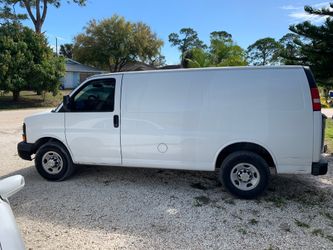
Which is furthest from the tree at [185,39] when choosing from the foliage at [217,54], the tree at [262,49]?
the foliage at [217,54]

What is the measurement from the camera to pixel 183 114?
4.51 metres

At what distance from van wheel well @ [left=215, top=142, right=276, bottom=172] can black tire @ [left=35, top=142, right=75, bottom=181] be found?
274 centimetres

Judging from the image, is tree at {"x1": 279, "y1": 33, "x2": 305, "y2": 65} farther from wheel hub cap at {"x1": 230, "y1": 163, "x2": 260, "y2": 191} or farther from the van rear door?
the van rear door

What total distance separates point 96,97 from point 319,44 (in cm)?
564

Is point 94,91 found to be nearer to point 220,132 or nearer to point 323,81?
point 220,132

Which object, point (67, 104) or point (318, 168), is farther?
point (67, 104)

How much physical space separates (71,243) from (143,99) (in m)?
2.43

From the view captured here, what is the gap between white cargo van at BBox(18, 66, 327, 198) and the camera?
13.5 feet

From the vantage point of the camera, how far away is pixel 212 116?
14.4 ft

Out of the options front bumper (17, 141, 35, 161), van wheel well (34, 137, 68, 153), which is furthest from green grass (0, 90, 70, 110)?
van wheel well (34, 137, 68, 153)

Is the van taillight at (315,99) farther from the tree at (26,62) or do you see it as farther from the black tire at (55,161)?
the tree at (26,62)

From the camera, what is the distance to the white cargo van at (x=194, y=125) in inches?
162

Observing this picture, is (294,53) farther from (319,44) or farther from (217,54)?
(217,54)

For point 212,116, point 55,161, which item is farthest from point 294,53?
point 55,161
